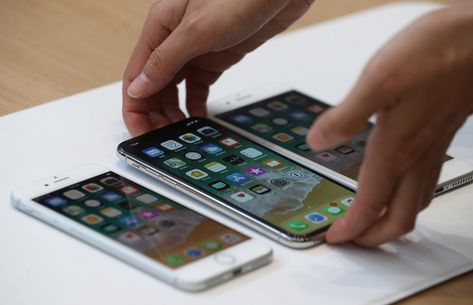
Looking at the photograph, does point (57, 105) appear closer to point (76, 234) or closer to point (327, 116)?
point (76, 234)

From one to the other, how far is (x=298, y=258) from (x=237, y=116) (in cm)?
26

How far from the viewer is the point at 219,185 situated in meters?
0.93

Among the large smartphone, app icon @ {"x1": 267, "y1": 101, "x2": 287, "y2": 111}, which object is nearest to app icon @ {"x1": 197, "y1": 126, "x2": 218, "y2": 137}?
the large smartphone

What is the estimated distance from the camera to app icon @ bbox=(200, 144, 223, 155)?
39.0 inches

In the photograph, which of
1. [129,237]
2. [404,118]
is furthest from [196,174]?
[404,118]

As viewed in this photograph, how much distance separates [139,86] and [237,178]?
16 centimetres

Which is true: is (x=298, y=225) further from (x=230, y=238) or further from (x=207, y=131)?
(x=207, y=131)

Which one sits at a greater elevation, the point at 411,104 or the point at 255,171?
the point at 411,104

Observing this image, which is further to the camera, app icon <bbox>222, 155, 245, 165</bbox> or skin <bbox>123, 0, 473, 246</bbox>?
app icon <bbox>222, 155, 245, 165</bbox>

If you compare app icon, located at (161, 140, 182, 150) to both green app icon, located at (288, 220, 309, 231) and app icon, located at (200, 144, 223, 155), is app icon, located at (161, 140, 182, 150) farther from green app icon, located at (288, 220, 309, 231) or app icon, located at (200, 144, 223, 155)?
green app icon, located at (288, 220, 309, 231)

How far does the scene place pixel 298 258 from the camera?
2.85 feet

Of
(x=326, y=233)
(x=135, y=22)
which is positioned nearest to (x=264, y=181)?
(x=326, y=233)

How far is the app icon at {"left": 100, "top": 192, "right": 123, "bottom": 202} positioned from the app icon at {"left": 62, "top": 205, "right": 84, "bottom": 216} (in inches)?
1.2

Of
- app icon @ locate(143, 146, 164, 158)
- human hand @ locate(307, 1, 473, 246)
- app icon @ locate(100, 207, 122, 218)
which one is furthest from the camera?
app icon @ locate(143, 146, 164, 158)
